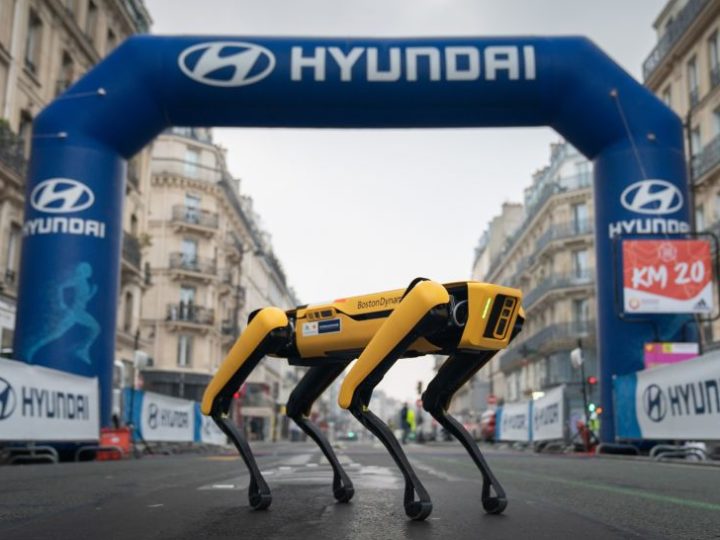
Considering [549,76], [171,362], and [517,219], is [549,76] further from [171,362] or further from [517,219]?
[517,219]

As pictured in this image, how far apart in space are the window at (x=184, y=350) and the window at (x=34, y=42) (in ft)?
99.6

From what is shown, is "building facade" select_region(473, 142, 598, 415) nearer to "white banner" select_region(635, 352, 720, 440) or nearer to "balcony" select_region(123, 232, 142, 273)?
"balcony" select_region(123, 232, 142, 273)

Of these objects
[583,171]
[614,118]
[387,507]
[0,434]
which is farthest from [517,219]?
[387,507]

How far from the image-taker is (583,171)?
58.7 meters

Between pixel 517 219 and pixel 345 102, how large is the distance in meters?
74.8

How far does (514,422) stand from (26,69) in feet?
59.6

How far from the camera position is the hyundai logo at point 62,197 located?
48.0 ft

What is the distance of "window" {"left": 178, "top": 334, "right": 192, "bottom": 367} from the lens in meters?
54.3

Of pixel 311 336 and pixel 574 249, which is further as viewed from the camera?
pixel 574 249

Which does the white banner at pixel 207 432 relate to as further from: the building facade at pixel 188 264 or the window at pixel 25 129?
the building facade at pixel 188 264

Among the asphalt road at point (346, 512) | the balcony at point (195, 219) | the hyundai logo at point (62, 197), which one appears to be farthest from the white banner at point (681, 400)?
the balcony at point (195, 219)

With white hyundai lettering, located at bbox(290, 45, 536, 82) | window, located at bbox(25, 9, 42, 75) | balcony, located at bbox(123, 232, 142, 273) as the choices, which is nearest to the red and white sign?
white hyundai lettering, located at bbox(290, 45, 536, 82)

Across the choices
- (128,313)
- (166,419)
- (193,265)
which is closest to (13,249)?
(166,419)

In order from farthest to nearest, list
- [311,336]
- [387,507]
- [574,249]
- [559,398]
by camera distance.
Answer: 1. [574,249]
2. [559,398]
3. [387,507]
4. [311,336]
